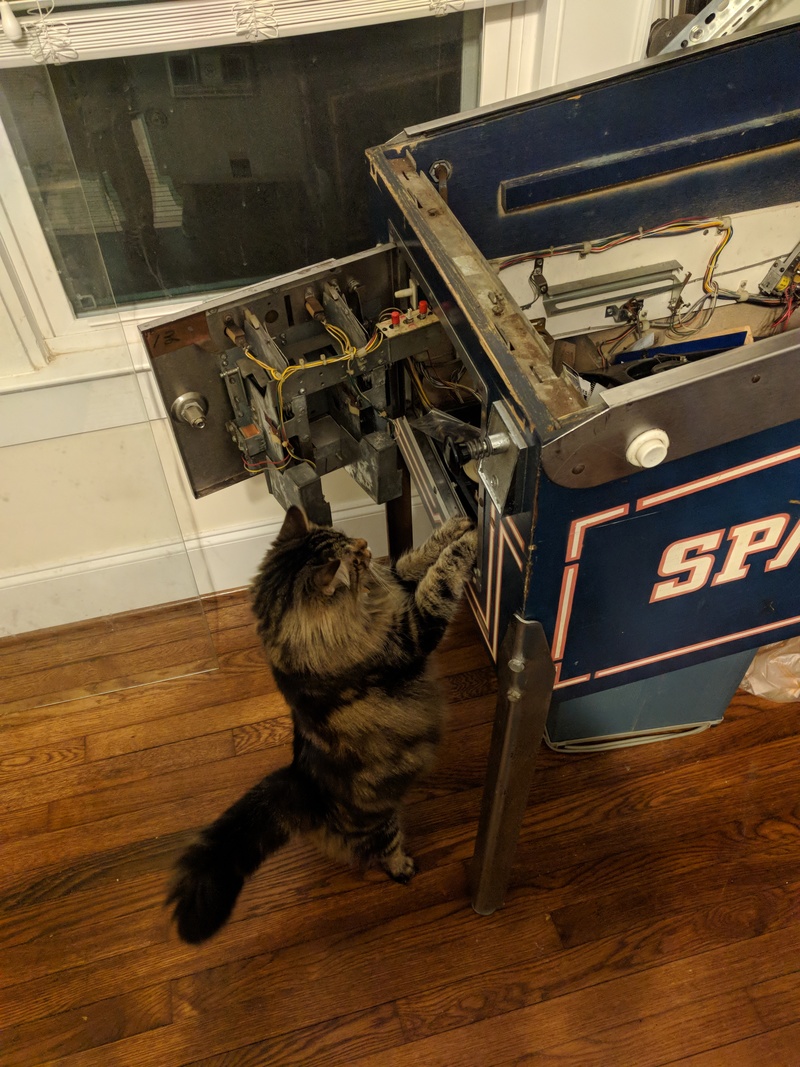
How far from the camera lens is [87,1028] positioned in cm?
124

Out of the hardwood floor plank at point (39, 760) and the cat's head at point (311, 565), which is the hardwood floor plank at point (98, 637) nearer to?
the hardwood floor plank at point (39, 760)

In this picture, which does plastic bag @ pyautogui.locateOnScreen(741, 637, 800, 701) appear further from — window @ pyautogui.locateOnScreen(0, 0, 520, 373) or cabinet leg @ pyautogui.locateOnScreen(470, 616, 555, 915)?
window @ pyautogui.locateOnScreen(0, 0, 520, 373)

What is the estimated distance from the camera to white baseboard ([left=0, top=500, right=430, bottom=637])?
71.2 inches

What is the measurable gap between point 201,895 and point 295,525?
56 centimetres

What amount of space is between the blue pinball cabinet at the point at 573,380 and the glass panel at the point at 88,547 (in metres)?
0.49

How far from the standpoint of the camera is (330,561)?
99 centimetres

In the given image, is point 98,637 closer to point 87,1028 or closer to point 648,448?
point 87,1028

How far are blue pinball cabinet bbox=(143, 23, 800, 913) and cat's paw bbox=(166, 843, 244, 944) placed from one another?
40 centimetres

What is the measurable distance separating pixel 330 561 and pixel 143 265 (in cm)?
89

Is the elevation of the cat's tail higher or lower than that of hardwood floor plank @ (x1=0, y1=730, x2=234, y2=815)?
higher

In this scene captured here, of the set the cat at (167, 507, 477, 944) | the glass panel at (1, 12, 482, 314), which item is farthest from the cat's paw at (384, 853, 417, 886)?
the glass panel at (1, 12, 482, 314)

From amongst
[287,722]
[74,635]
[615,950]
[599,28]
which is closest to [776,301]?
Answer: [599,28]

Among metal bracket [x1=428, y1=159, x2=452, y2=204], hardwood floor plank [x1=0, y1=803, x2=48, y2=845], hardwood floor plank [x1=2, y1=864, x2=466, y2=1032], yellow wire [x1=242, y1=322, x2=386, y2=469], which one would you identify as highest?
metal bracket [x1=428, y1=159, x2=452, y2=204]

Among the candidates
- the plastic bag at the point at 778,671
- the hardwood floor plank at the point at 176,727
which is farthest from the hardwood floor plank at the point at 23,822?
the plastic bag at the point at 778,671
